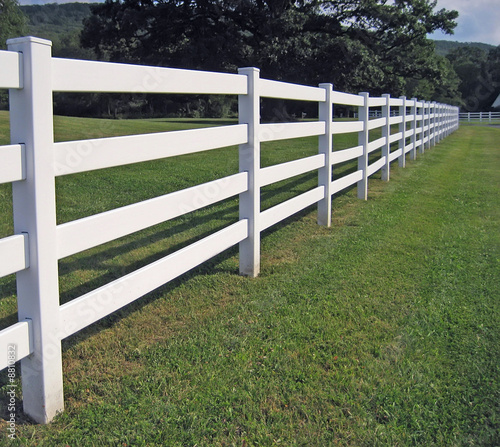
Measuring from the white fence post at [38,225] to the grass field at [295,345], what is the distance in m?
0.19

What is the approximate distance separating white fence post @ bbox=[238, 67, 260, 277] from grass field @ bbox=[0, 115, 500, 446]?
175mm

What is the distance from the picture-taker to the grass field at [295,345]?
2.52 metres

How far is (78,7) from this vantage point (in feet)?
433

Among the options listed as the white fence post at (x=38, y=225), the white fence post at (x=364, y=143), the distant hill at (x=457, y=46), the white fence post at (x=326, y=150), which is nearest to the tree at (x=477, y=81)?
the distant hill at (x=457, y=46)

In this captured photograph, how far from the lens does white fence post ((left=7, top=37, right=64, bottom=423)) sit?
2.34m

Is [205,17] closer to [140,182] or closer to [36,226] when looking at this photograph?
[140,182]

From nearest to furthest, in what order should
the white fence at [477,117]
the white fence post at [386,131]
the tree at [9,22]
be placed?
the white fence post at [386,131], the white fence at [477,117], the tree at [9,22]

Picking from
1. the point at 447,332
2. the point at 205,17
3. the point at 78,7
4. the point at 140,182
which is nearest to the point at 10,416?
the point at 447,332

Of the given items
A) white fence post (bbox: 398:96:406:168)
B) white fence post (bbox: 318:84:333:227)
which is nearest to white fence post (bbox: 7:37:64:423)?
white fence post (bbox: 318:84:333:227)

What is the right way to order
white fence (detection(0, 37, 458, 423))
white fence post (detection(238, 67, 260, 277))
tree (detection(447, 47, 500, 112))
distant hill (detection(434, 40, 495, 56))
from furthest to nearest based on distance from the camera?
distant hill (detection(434, 40, 495, 56)) < tree (detection(447, 47, 500, 112)) < white fence post (detection(238, 67, 260, 277)) < white fence (detection(0, 37, 458, 423))

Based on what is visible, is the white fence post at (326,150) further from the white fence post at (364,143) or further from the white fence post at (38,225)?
the white fence post at (38,225)

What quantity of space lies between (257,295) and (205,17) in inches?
1139

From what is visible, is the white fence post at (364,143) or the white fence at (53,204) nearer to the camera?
the white fence at (53,204)

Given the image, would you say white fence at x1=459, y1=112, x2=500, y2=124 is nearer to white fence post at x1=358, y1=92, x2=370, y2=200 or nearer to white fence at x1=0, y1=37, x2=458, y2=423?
white fence post at x1=358, y1=92, x2=370, y2=200
